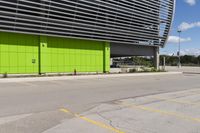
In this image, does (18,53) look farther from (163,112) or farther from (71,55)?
(163,112)

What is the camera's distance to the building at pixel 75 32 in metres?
25.4

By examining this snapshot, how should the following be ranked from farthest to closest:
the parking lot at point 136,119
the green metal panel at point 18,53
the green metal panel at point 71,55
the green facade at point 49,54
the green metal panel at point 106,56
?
the green metal panel at point 106,56, the green metal panel at point 71,55, the green facade at point 49,54, the green metal panel at point 18,53, the parking lot at point 136,119

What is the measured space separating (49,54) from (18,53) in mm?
3387

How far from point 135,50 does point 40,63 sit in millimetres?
15670

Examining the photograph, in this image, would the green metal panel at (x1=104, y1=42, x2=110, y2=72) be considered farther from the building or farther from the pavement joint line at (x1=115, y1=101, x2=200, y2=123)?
the pavement joint line at (x1=115, y1=101, x2=200, y2=123)

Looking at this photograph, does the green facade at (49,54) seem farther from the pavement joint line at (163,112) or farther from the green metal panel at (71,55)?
the pavement joint line at (163,112)

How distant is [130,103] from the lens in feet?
34.3

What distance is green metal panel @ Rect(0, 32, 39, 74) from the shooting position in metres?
25.1

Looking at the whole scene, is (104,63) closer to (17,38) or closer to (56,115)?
(17,38)

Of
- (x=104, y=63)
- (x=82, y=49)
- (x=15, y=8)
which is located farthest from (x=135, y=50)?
(x=15, y=8)

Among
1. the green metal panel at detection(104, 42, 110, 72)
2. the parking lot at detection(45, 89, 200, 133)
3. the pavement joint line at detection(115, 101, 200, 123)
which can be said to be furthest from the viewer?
the green metal panel at detection(104, 42, 110, 72)

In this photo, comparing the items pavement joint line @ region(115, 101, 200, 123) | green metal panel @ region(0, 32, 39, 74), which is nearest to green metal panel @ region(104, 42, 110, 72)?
green metal panel @ region(0, 32, 39, 74)

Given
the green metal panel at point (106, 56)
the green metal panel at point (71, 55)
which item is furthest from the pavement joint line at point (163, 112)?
the green metal panel at point (106, 56)

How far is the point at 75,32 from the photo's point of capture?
97.9 ft
